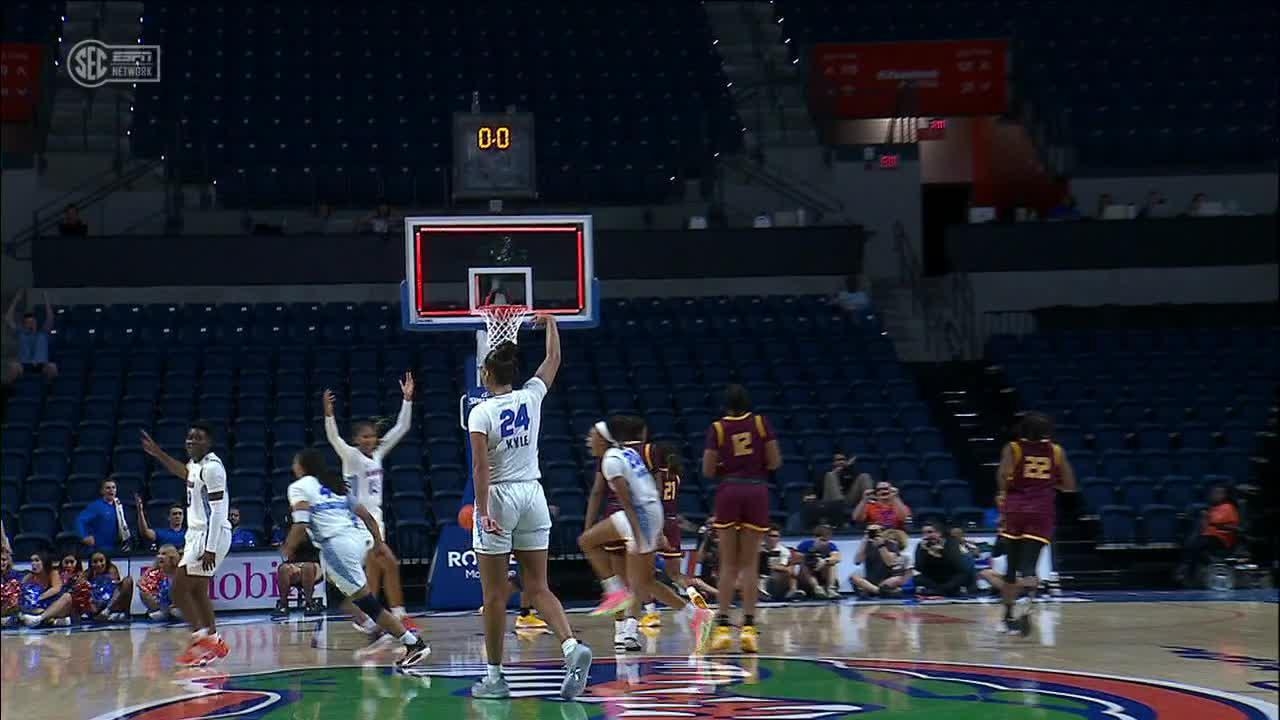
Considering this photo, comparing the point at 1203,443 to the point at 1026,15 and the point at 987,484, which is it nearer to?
the point at 987,484

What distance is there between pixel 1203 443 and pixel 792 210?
869cm

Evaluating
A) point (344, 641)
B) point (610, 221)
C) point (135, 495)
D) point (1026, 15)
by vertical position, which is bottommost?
point (344, 641)

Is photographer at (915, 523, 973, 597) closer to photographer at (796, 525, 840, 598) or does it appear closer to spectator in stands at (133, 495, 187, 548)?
photographer at (796, 525, 840, 598)

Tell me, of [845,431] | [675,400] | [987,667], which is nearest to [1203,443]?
[845,431]

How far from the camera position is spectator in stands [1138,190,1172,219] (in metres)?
27.7

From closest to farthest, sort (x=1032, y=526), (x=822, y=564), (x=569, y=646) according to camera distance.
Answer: (x=569, y=646), (x=1032, y=526), (x=822, y=564)

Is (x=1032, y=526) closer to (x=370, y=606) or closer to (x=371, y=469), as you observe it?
(x=370, y=606)

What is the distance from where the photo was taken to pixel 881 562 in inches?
739

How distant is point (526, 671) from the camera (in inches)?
450

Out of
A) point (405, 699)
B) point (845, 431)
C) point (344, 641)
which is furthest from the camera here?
point (845, 431)

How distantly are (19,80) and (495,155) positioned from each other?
16099 mm

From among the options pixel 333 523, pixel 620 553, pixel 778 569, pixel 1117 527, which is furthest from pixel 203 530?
pixel 1117 527

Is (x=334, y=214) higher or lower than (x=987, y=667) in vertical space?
higher

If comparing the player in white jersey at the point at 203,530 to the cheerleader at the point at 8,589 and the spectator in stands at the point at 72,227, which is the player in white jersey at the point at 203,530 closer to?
the cheerleader at the point at 8,589
